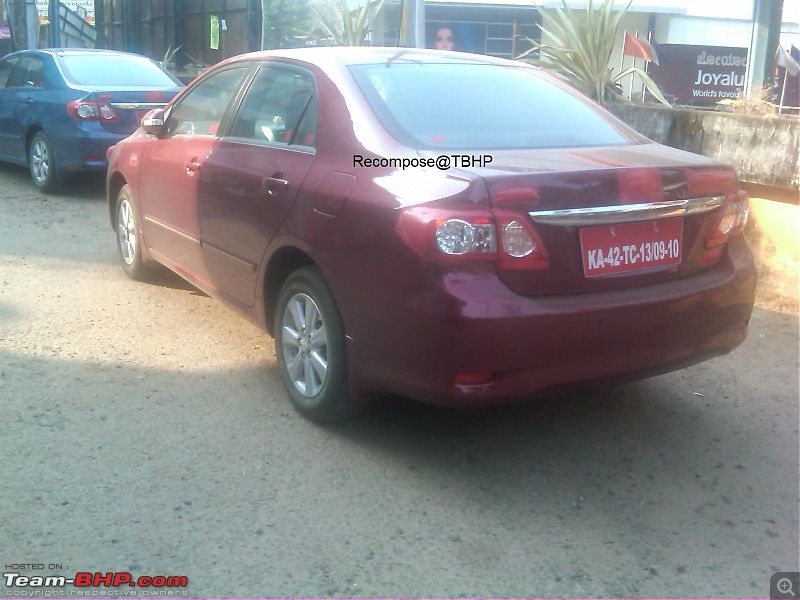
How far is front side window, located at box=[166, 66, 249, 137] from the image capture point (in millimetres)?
5008

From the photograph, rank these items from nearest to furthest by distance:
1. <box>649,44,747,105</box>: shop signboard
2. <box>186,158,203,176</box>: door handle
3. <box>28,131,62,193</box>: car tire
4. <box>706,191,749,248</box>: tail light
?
<box>706,191,749,248</box>: tail light → <box>186,158,203,176</box>: door handle → <box>28,131,62,193</box>: car tire → <box>649,44,747,105</box>: shop signboard

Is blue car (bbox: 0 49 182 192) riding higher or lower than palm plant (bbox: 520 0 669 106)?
lower

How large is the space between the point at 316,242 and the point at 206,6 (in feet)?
61.0

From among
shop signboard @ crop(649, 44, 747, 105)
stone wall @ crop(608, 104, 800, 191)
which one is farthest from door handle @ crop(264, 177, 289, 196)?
shop signboard @ crop(649, 44, 747, 105)

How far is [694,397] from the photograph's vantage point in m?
4.55

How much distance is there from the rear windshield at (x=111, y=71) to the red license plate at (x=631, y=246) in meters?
7.48

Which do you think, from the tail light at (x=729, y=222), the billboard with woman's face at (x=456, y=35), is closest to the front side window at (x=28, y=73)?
the tail light at (x=729, y=222)

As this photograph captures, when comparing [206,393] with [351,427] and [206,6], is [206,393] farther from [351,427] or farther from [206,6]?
[206,6]

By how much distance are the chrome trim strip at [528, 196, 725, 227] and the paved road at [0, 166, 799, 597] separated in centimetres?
104

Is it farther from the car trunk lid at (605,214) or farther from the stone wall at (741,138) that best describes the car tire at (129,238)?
the stone wall at (741,138)

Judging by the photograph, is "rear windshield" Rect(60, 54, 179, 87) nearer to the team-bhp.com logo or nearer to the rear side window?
the rear side window

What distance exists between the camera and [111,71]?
9891mm

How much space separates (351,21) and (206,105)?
8408 mm

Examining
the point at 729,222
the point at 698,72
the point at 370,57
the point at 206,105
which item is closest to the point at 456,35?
the point at 698,72
